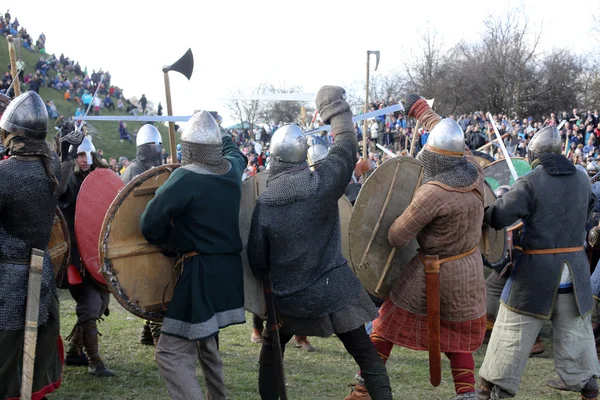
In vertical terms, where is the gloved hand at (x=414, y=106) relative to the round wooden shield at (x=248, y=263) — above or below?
above

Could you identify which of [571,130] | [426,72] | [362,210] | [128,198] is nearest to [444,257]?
[362,210]

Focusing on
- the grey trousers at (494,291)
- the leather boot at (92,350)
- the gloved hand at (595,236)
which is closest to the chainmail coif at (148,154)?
the leather boot at (92,350)

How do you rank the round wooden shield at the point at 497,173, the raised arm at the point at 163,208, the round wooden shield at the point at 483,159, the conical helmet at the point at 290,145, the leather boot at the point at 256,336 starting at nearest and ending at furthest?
1. the raised arm at the point at 163,208
2. the conical helmet at the point at 290,145
3. the leather boot at the point at 256,336
4. the round wooden shield at the point at 497,173
5. the round wooden shield at the point at 483,159

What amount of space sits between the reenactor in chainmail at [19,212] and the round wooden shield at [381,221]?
1843 millimetres

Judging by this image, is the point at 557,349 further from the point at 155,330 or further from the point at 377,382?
the point at 155,330

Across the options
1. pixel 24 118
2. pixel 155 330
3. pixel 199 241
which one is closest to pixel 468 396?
pixel 199 241

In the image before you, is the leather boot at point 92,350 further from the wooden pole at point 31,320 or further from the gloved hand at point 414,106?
the gloved hand at point 414,106

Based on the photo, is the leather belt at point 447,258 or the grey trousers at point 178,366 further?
the leather belt at point 447,258

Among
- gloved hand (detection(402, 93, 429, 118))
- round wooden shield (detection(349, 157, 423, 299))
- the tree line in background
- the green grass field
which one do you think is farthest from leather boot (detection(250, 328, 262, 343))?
A: the tree line in background

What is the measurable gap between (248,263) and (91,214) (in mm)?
1044

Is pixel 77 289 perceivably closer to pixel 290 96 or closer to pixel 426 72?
pixel 290 96

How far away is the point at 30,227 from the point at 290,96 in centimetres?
164

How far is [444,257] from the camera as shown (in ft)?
13.5

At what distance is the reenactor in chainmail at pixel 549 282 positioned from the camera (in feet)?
14.2
